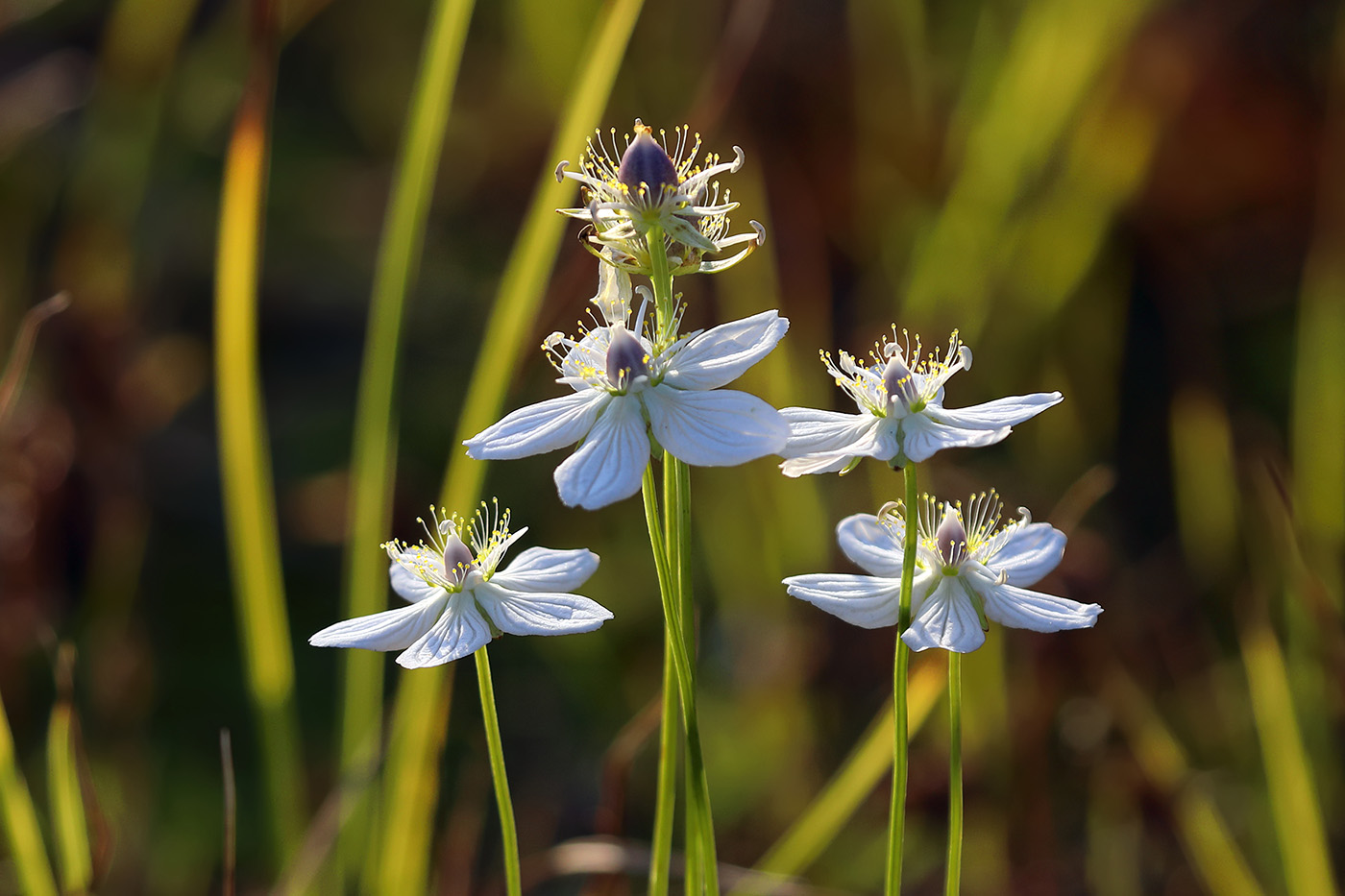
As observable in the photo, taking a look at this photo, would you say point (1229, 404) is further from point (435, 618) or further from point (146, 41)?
point (146, 41)

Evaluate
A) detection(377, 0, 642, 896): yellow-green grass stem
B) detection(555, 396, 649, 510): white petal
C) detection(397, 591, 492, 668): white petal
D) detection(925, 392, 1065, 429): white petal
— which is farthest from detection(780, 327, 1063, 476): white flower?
detection(377, 0, 642, 896): yellow-green grass stem

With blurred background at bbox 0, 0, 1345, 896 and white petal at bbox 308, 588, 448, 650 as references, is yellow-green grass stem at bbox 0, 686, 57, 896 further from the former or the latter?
white petal at bbox 308, 588, 448, 650

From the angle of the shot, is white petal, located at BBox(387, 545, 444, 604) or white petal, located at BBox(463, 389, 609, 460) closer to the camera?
white petal, located at BBox(463, 389, 609, 460)

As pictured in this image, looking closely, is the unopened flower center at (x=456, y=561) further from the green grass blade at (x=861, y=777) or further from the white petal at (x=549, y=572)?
Result: the green grass blade at (x=861, y=777)

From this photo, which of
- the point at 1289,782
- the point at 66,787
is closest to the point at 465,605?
the point at 66,787

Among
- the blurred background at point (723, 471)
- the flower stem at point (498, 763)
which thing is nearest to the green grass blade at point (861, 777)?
the blurred background at point (723, 471)

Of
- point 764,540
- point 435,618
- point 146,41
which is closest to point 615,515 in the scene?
point 764,540

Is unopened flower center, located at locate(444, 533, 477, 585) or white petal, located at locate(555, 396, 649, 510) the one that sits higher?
white petal, located at locate(555, 396, 649, 510)

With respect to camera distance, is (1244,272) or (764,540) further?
(1244,272)
